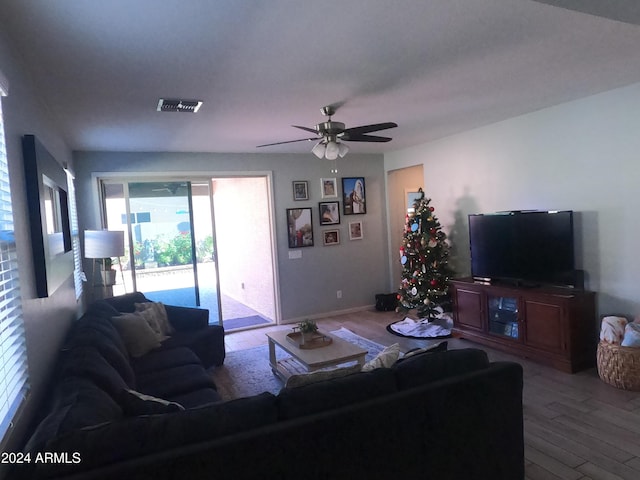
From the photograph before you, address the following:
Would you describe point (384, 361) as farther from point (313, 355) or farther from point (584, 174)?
point (584, 174)

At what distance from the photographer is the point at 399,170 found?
276 inches

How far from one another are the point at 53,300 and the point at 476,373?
257 centimetres

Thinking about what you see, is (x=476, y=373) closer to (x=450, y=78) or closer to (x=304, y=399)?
(x=304, y=399)

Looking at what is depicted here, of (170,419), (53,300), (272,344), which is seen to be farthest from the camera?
(272,344)

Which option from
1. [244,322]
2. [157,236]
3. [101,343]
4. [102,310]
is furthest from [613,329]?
[157,236]

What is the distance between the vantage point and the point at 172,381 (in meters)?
3.08

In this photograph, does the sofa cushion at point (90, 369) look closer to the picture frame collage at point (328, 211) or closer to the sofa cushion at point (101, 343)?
the sofa cushion at point (101, 343)

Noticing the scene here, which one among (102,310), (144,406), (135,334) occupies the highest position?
(102,310)

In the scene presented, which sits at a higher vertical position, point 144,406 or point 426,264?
point 426,264

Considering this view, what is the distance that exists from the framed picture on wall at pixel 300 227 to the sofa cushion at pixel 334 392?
440 cm

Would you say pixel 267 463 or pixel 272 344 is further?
pixel 272 344

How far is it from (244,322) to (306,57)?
4.81m

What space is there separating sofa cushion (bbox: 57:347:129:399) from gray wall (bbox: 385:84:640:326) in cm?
425

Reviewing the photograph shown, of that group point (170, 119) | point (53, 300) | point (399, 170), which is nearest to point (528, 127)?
point (399, 170)
